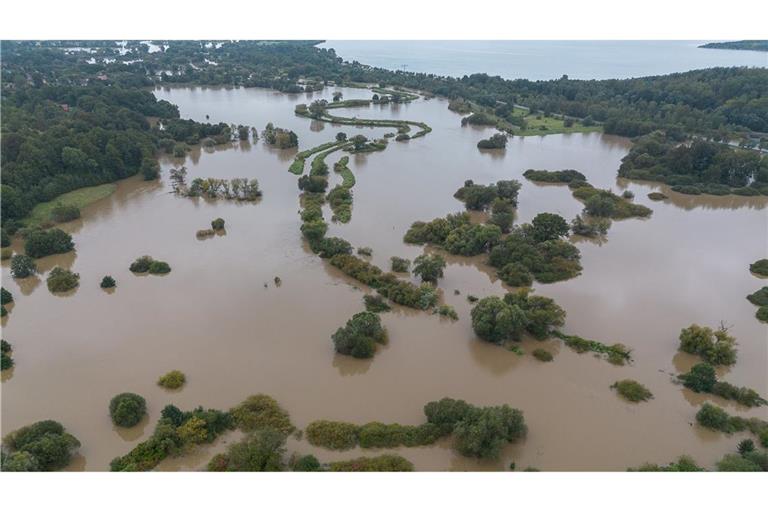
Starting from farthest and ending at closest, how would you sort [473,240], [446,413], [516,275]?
[473,240] < [516,275] < [446,413]

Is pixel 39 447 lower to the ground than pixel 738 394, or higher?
higher

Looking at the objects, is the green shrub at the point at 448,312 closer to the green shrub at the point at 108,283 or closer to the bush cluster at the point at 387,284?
the bush cluster at the point at 387,284

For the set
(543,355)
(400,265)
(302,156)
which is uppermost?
(302,156)

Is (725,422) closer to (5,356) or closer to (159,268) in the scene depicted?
(159,268)

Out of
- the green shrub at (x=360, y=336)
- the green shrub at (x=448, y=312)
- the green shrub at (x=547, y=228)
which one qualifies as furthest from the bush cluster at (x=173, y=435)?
the green shrub at (x=547, y=228)

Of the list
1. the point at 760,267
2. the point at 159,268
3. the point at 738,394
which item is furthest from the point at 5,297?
the point at 760,267

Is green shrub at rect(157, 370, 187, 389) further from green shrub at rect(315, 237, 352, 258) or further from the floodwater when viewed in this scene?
green shrub at rect(315, 237, 352, 258)
